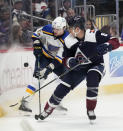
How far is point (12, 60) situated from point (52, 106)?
5.21 feet

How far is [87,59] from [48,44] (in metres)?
0.84

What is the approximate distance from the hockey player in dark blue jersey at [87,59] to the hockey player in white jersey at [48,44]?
232 millimetres

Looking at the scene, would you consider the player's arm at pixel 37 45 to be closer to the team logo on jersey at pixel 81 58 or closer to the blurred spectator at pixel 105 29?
the team logo on jersey at pixel 81 58

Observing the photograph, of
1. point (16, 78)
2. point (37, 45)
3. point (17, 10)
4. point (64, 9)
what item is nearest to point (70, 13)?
point (64, 9)

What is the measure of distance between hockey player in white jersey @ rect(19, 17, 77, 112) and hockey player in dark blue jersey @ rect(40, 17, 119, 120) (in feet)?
0.76

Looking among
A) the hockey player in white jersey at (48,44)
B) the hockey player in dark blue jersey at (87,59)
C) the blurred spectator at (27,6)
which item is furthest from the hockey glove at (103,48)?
the blurred spectator at (27,6)

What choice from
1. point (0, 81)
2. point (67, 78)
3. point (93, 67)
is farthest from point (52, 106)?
point (0, 81)

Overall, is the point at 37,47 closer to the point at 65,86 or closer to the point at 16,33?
the point at 65,86

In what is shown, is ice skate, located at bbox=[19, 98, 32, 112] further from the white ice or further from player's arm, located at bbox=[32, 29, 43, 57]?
player's arm, located at bbox=[32, 29, 43, 57]

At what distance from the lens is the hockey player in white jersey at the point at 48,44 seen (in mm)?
4156

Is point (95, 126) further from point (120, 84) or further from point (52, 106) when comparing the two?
point (120, 84)

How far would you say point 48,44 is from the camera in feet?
14.9

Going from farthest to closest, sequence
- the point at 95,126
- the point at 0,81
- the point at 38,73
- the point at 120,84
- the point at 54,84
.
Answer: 1. the point at 120,84
2. the point at 54,84
3. the point at 0,81
4. the point at 38,73
5. the point at 95,126

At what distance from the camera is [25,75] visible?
538cm
